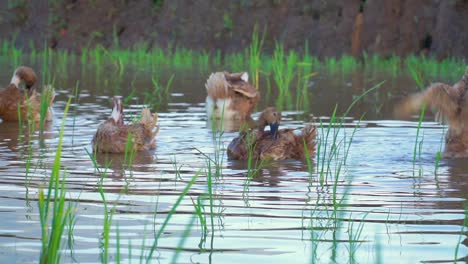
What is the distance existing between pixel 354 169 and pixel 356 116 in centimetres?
424

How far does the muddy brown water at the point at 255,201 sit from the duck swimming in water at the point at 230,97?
1.05 m

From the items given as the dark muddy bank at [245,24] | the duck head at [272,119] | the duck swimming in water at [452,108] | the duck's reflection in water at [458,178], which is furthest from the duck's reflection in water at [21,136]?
the dark muddy bank at [245,24]

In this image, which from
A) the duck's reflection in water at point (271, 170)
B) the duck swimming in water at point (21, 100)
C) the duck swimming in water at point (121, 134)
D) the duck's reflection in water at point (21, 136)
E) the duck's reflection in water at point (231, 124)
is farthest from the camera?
the duck swimming in water at point (21, 100)

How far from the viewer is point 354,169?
7.72 m

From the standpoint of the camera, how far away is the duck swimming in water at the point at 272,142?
8.49 metres

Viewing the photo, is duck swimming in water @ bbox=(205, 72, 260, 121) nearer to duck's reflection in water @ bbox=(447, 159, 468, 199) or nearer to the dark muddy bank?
duck's reflection in water @ bbox=(447, 159, 468, 199)

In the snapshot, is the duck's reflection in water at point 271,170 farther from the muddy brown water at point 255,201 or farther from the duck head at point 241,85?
the duck head at point 241,85

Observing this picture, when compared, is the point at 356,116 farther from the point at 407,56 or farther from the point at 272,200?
the point at 407,56

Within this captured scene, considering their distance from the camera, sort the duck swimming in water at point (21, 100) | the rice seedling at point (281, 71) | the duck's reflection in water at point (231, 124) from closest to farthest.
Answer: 1. the duck's reflection in water at point (231, 124)
2. the duck swimming in water at point (21, 100)
3. the rice seedling at point (281, 71)

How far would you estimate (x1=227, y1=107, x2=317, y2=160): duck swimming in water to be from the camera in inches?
334

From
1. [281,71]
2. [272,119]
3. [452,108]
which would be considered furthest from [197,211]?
[281,71]

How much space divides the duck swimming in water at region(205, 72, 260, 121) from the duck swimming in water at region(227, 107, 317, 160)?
3151 mm

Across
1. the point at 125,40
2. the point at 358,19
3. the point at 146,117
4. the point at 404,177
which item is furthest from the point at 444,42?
the point at 404,177

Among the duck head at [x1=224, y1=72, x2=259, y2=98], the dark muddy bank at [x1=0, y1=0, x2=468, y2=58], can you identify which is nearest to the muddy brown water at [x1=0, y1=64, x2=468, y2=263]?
the duck head at [x1=224, y1=72, x2=259, y2=98]
